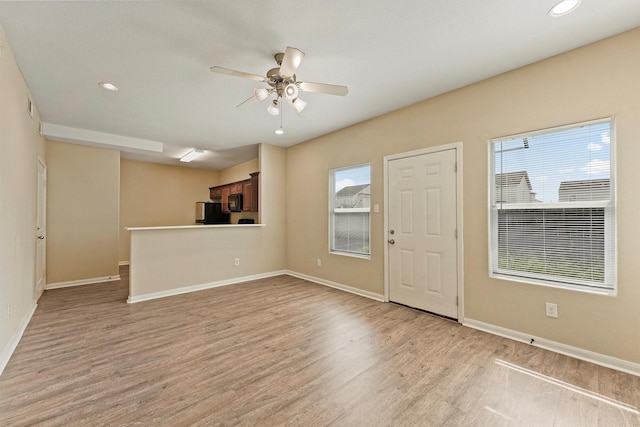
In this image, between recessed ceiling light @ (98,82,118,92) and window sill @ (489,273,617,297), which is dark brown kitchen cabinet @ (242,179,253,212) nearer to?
recessed ceiling light @ (98,82,118,92)

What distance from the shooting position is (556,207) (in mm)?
2545

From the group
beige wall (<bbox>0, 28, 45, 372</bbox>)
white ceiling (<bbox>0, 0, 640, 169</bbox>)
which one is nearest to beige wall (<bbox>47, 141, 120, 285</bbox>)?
white ceiling (<bbox>0, 0, 640, 169</bbox>)

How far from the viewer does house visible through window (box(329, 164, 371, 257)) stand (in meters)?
4.33

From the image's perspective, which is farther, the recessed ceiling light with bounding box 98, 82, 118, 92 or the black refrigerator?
the black refrigerator

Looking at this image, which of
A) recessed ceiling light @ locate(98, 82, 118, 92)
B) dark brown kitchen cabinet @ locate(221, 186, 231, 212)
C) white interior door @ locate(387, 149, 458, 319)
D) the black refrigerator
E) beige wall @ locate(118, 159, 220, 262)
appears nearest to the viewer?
recessed ceiling light @ locate(98, 82, 118, 92)

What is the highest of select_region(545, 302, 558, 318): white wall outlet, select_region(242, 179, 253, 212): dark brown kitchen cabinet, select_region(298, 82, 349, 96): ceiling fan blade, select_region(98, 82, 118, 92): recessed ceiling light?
select_region(98, 82, 118, 92): recessed ceiling light

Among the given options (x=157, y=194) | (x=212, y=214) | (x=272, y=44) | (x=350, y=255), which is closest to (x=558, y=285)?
(x=350, y=255)

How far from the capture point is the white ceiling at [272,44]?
1938 millimetres

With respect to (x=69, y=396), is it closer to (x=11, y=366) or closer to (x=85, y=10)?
(x=11, y=366)

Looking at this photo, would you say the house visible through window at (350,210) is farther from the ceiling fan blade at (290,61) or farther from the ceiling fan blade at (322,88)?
the ceiling fan blade at (290,61)

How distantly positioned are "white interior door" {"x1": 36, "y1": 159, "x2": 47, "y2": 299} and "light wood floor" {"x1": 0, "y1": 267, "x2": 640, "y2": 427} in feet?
A: 3.52

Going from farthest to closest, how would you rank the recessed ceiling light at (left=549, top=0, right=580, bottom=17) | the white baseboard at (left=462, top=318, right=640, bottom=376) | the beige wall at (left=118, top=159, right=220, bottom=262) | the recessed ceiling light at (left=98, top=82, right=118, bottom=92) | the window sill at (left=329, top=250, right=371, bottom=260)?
1. the beige wall at (left=118, top=159, right=220, bottom=262)
2. the window sill at (left=329, top=250, right=371, bottom=260)
3. the recessed ceiling light at (left=98, top=82, right=118, bottom=92)
4. the white baseboard at (left=462, top=318, right=640, bottom=376)
5. the recessed ceiling light at (left=549, top=0, right=580, bottom=17)

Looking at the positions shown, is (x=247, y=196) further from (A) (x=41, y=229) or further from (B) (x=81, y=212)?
(A) (x=41, y=229)

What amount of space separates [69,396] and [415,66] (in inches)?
150
